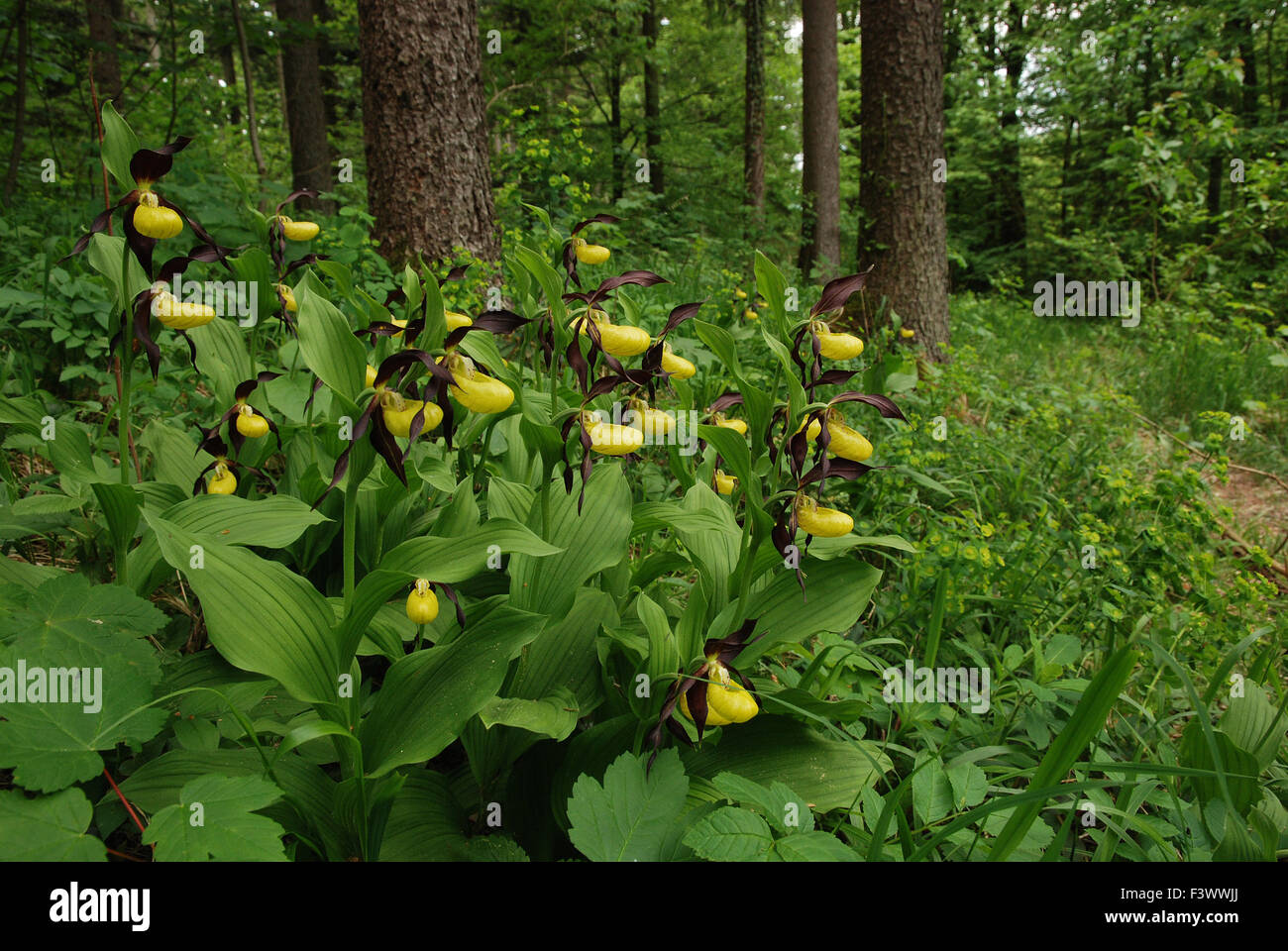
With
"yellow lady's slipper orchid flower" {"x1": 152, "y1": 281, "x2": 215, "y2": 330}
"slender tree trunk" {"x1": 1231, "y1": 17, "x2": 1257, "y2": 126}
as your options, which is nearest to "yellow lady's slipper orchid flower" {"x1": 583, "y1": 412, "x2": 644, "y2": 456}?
"yellow lady's slipper orchid flower" {"x1": 152, "y1": 281, "x2": 215, "y2": 330}

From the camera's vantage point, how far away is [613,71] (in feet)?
A: 29.6

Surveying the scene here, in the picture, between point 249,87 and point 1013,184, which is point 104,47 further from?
point 1013,184

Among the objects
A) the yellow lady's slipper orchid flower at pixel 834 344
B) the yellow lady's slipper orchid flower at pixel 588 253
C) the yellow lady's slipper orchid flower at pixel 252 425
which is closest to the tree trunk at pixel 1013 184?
the yellow lady's slipper orchid flower at pixel 588 253

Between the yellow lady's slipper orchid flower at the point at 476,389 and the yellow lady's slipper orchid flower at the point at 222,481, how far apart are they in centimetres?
87

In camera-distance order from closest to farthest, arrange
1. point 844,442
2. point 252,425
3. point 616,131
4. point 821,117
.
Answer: point 844,442, point 252,425, point 821,117, point 616,131

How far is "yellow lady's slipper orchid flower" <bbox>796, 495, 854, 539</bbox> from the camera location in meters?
1.41

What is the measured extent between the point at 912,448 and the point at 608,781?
7.08 feet

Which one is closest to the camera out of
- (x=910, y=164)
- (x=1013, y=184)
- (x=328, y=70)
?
(x=910, y=164)

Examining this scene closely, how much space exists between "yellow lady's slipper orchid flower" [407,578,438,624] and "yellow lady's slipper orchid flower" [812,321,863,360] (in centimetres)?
96

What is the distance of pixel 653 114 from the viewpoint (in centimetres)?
986

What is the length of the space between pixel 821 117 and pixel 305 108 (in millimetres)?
5930

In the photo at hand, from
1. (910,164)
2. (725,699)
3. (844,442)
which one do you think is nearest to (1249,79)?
(910,164)
